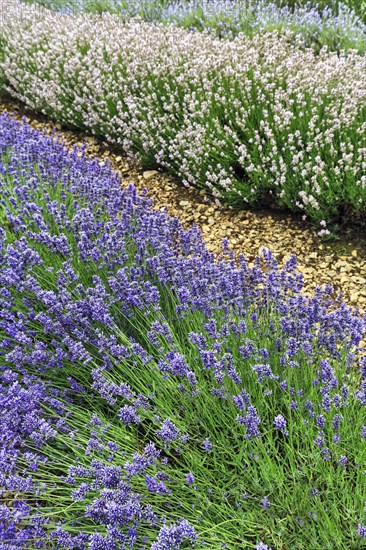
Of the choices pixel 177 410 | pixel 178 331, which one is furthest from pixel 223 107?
pixel 177 410

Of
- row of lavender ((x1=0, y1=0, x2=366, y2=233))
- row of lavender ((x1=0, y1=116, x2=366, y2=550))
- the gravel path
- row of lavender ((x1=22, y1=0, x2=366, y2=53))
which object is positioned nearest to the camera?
row of lavender ((x1=0, y1=116, x2=366, y2=550))

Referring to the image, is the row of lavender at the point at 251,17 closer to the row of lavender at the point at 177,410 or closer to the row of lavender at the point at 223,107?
the row of lavender at the point at 223,107

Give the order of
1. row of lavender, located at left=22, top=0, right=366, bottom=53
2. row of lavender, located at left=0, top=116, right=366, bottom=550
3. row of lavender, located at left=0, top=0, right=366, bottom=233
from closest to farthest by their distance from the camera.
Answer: row of lavender, located at left=0, top=116, right=366, bottom=550 → row of lavender, located at left=0, top=0, right=366, bottom=233 → row of lavender, located at left=22, top=0, right=366, bottom=53

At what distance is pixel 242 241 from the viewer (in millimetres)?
3795

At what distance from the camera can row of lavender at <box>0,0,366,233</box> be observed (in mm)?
3633

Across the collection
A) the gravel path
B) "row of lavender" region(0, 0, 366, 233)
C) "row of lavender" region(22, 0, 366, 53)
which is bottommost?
the gravel path

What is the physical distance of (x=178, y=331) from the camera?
2549 millimetres

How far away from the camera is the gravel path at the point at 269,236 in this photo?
3373mm

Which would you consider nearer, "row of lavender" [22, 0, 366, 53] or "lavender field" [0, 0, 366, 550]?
"lavender field" [0, 0, 366, 550]

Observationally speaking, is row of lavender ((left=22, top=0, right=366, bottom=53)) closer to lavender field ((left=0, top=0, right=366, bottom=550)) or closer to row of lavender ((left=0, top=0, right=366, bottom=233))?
lavender field ((left=0, top=0, right=366, bottom=550))

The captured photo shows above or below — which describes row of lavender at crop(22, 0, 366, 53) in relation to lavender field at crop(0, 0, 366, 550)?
→ above

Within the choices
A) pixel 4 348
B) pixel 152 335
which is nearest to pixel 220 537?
pixel 152 335

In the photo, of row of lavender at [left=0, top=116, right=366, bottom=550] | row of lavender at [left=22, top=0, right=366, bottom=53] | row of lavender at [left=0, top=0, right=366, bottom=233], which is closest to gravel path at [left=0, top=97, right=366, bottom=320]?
row of lavender at [left=0, top=0, right=366, bottom=233]

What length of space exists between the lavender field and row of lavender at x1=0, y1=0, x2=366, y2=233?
3 centimetres
